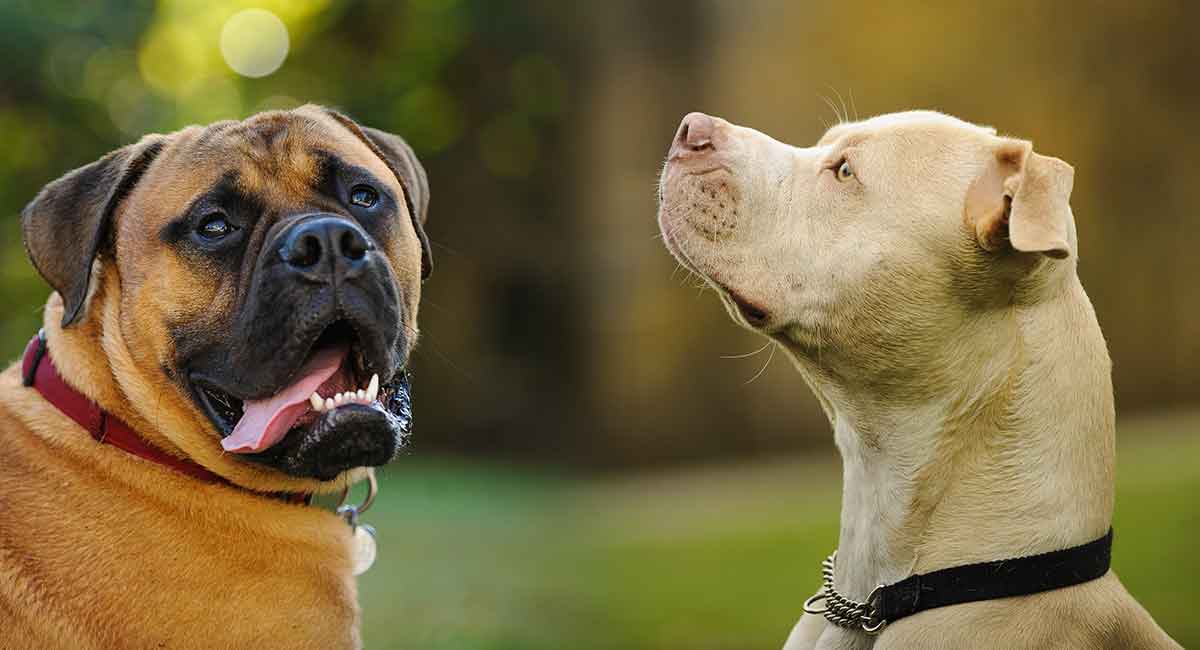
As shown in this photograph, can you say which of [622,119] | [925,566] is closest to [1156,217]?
[622,119]

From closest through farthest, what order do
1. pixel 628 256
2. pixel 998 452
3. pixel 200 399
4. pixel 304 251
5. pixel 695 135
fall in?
pixel 998 452
pixel 304 251
pixel 200 399
pixel 695 135
pixel 628 256

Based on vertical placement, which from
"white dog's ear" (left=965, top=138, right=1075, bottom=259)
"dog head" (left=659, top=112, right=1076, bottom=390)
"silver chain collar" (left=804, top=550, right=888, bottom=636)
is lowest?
"silver chain collar" (left=804, top=550, right=888, bottom=636)

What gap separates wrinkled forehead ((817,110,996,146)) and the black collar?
118cm

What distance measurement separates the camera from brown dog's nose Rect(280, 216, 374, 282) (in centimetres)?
355

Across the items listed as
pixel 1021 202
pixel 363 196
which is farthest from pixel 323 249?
pixel 1021 202

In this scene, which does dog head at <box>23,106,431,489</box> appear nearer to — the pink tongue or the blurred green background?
the pink tongue

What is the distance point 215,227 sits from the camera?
3748 mm

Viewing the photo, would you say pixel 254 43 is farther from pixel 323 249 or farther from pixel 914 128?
pixel 914 128

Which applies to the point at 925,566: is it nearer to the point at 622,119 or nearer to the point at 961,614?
the point at 961,614

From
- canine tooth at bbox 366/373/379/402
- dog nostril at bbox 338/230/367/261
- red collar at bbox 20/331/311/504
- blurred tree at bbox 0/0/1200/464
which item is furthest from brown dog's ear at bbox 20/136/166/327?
blurred tree at bbox 0/0/1200/464

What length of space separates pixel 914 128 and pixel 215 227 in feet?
6.80

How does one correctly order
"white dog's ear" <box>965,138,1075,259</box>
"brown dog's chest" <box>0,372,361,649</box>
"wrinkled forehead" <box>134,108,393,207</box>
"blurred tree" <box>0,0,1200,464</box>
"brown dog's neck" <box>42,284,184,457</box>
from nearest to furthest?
"white dog's ear" <box>965,138,1075,259</box>
"brown dog's chest" <box>0,372,361,649</box>
"brown dog's neck" <box>42,284,184,457</box>
"wrinkled forehead" <box>134,108,393,207</box>
"blurred tree" <box>0,0,1200,464</box>

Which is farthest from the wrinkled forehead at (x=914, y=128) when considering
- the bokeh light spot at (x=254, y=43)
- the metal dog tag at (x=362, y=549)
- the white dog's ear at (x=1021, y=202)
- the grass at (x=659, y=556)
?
the bokeh light spot at (x=254, y=43)

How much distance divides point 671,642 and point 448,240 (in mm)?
8572
